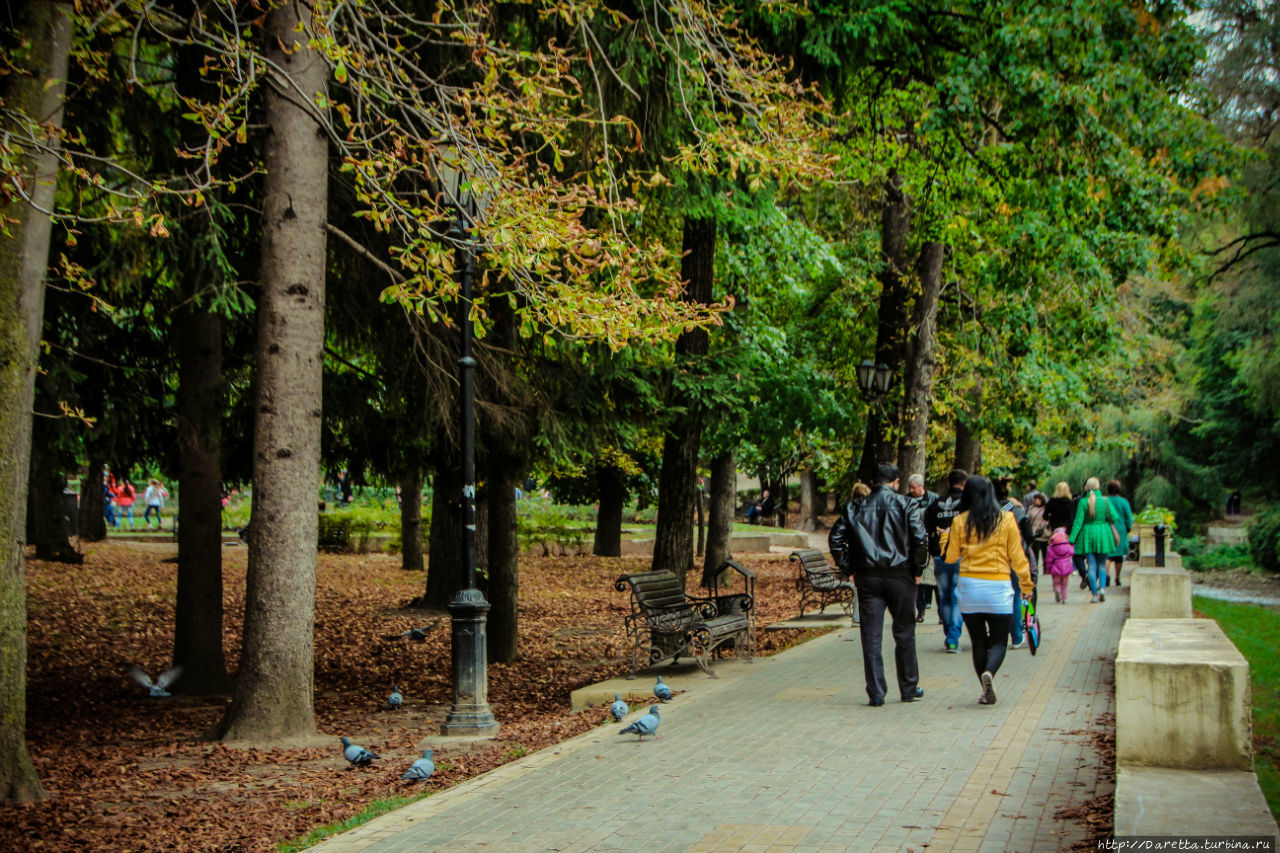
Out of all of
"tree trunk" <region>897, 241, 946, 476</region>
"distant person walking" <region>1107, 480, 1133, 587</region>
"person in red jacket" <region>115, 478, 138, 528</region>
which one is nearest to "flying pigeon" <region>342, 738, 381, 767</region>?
"tree trunk" <region>897, 241, 946, 476</region>

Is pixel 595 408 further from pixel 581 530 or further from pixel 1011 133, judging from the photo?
pixel 581 530

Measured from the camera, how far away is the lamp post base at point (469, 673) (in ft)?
30.5

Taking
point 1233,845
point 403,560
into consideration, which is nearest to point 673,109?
point 1233,845

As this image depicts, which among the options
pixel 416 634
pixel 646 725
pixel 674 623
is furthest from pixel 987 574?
pixel 416 634

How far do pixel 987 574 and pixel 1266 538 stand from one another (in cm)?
2793

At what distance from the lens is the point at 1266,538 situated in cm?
3294

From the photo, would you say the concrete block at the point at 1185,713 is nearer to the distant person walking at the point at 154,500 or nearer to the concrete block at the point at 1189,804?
the concrete block at the point at 1189,804

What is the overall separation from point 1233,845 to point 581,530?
27.6 m

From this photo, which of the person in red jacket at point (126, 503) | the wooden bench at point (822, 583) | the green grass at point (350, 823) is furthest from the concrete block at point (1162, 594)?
the person in red jacket at point (126, 503)

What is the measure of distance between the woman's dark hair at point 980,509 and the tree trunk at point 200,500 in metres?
6.96

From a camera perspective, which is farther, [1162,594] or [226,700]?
[226,700]

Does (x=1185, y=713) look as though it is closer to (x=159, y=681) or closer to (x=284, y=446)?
(x=284, y=446)

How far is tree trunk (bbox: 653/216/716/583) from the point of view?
14.0m

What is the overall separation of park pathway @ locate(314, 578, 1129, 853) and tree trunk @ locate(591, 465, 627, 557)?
64.3ft
